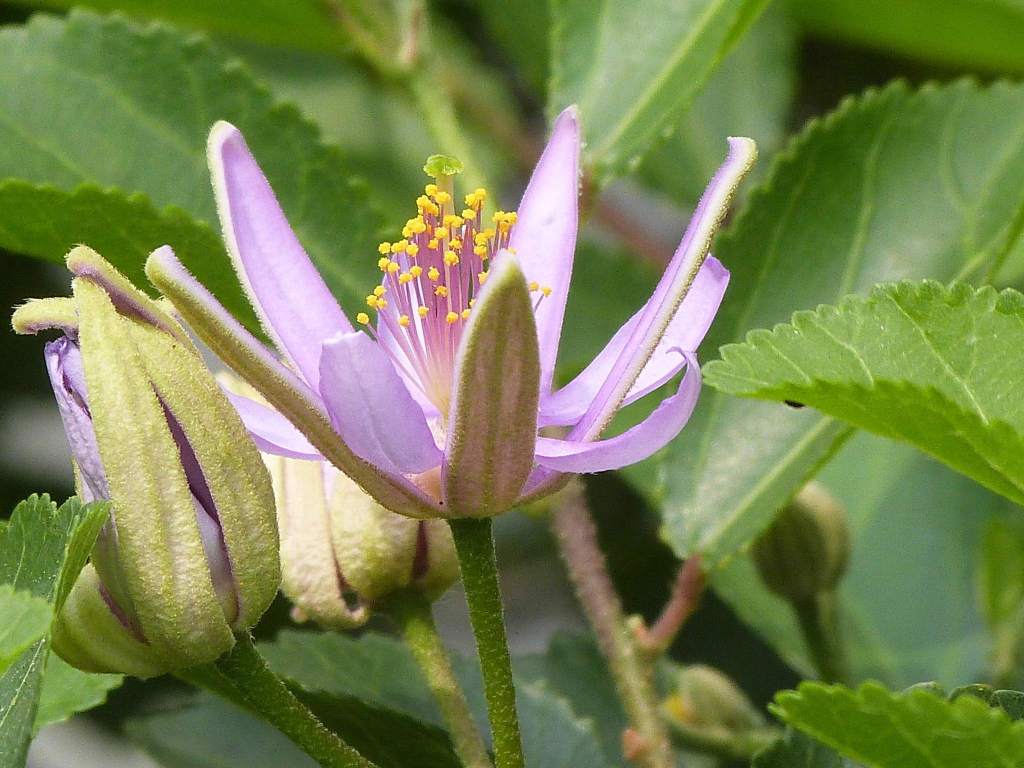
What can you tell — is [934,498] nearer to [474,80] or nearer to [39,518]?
[474,80]

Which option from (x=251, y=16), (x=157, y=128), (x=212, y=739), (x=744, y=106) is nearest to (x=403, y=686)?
(x=212, y=739)

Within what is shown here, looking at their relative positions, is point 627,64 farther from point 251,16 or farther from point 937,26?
point 937,26

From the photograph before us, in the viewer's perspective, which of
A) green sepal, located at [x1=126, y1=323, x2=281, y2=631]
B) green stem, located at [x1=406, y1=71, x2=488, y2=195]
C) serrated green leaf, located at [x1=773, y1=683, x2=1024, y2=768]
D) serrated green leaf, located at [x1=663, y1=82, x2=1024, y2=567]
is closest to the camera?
serrated green leaf, located at [x1=773, y1=683, x2=1024, y2=768]

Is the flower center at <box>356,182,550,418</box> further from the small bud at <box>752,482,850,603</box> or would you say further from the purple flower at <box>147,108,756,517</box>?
the small bud at <box>752,482,850,603</box>

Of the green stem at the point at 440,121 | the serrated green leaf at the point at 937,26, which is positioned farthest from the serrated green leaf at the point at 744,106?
the green stem at the point at 440,121

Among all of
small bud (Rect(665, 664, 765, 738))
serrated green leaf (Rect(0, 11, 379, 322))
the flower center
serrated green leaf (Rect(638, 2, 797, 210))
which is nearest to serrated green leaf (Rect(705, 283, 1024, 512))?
the flower center

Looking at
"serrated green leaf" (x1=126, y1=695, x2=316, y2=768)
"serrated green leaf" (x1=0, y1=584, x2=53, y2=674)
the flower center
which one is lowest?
"serrated green leaf" (x1=126, y1=695, x2=316, y2=768)
